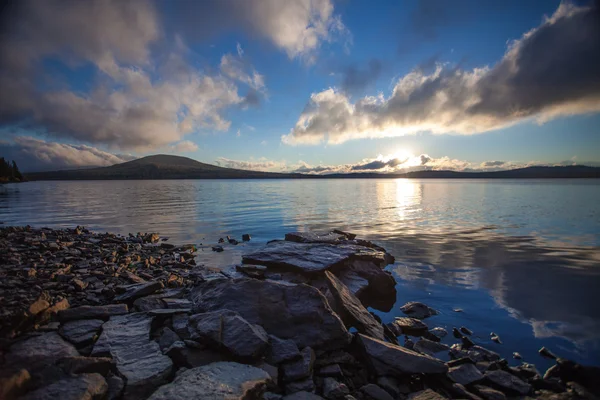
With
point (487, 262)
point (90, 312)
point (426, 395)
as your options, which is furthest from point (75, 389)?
point (487, 262)

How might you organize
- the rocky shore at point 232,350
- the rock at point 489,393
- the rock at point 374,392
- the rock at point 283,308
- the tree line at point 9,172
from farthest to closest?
1. the tree line at point 9,172
2. the rock at point 283,308
3. the rock at point 489,393
4. the rock at point 374,392
5. the rocky shore at point 232,350

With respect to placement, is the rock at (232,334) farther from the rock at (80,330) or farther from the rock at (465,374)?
the rock at (465,374)

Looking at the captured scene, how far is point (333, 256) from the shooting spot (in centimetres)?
1181

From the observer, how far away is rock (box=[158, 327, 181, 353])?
511 cm

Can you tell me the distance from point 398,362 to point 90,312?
650 cm

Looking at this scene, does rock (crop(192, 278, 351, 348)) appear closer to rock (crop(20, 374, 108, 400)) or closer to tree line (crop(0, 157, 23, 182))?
rock (crop(20, 374, 108, 400))

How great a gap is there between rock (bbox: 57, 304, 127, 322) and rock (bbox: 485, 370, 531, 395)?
8157mm

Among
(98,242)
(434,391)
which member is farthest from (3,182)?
(434,391)

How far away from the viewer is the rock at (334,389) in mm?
4652

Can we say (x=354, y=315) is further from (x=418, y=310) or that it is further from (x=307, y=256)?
(x=307, y=256)

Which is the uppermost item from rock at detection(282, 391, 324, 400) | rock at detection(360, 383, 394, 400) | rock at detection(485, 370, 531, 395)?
rock at detection(282, 391, 324, 400)

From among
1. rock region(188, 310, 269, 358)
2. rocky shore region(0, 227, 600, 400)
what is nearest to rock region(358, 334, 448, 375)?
rocky shore region(0, 227, 600, 400)

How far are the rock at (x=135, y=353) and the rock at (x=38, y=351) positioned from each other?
446 millimetres

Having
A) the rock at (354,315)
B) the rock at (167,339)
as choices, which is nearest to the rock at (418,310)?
the rock at (354,315)
